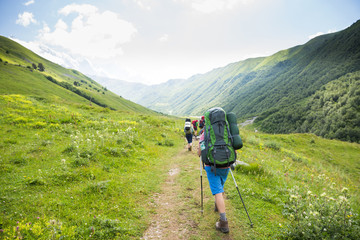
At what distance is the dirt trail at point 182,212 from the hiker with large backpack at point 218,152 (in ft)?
2.02

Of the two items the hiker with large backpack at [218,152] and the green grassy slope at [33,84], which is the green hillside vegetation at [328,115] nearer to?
the green grassy slope at [33,84]

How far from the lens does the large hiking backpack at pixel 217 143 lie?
207 inches

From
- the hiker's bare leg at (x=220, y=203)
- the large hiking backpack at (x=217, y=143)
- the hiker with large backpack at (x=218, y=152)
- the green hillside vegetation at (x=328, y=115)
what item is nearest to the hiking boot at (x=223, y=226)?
the hiker with large backpack at (x=218, y=152)

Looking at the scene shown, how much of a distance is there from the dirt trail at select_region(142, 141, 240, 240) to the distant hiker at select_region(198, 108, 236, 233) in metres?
0.61

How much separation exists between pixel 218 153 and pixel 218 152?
33mm

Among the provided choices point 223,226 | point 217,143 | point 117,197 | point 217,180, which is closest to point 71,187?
point 117,197

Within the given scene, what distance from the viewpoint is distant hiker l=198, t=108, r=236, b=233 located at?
17.3 feet

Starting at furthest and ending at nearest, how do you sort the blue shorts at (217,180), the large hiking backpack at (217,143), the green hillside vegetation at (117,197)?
1. the blue shorts at (217,180)
2. the large hiking backpack at (217,143)
3. the green hillside vegetation at (117,197)

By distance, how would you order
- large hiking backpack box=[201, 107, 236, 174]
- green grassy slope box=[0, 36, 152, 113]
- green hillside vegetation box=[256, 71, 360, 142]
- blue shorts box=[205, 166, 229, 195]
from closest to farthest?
1. large hiking backpack box=[201, 107, 236, 174]
2. blue shorts box=[205, 166, 229, 195]
3. green grassy slope box=[0, 36, 152, 113]
4. green hillside vegetation box=[256, 71, 360, 142]

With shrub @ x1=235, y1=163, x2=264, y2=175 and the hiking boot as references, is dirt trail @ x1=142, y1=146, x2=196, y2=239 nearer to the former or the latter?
the hiking boot

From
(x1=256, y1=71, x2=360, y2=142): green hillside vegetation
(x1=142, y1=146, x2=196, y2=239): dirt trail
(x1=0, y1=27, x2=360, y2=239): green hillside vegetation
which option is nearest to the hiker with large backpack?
(x1=0, y1=27, x2=360, y2=239): green hillside vegetation

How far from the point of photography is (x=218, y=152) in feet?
17.3

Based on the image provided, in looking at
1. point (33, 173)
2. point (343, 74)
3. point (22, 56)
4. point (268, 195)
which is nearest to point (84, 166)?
point (33, 173)

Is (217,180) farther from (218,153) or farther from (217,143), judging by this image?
(217,143)
